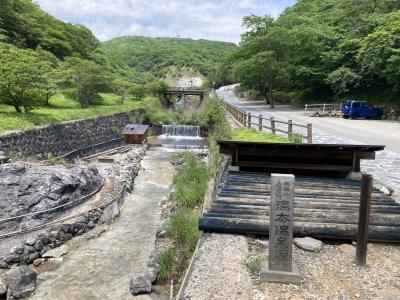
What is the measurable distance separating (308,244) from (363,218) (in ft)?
3.29

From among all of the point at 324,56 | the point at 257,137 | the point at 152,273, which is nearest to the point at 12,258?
the point at 152,273

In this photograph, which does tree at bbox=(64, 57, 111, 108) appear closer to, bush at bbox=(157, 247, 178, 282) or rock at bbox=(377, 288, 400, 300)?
bush at bbox=(157, 247, 178, 282)

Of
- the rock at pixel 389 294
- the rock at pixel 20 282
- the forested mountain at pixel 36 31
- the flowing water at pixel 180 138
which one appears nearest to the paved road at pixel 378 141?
the rock at pixel 389 294

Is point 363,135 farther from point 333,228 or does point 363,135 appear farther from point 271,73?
point 271,73

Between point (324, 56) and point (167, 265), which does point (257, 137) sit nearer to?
point (167, 265)

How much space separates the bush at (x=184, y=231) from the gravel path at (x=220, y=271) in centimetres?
297

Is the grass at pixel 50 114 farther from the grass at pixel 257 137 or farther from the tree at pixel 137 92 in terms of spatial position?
the grass at pixel 257 137

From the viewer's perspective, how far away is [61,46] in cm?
4303

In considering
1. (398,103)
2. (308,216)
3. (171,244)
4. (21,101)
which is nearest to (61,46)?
(21,101)

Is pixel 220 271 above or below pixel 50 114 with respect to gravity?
below

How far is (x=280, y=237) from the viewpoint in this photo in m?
4.70

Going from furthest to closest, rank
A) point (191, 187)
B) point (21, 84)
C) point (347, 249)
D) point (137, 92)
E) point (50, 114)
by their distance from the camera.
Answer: point (137, 92), point (50, 114), point (21, 84), point (191, 187), point (347, 249)

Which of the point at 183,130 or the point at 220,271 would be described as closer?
the point at 220,271

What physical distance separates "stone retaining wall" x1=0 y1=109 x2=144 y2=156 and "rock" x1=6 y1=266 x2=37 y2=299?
832 cm
